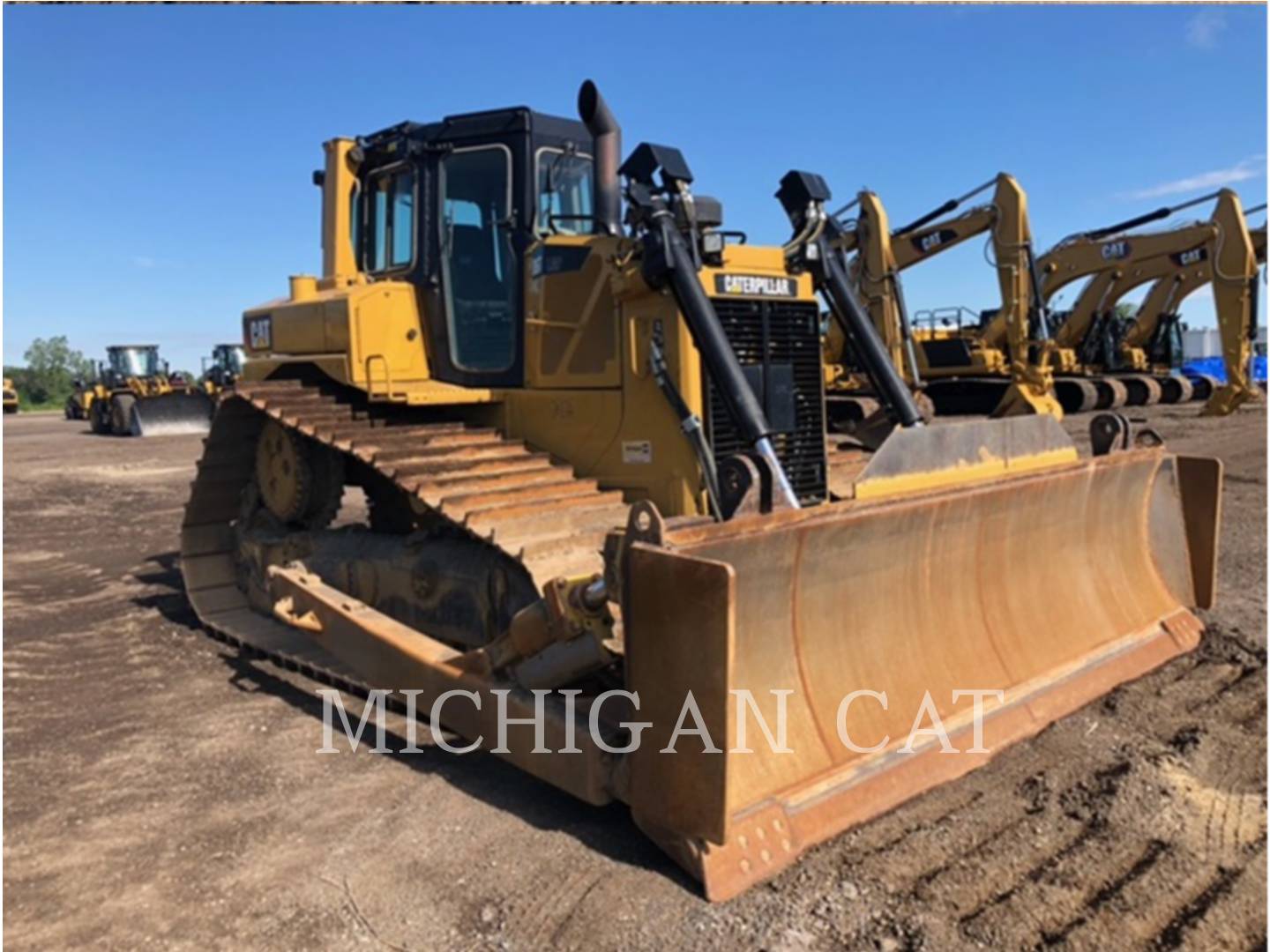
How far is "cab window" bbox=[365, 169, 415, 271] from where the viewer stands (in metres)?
6.09

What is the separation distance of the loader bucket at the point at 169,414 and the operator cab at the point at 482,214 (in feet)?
83.2

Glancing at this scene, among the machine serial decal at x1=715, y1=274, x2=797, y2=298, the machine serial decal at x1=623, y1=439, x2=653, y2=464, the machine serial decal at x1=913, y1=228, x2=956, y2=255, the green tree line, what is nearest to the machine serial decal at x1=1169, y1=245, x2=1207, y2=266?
the machine serial decal at x1=913, y1=228, x2=956, y2=255

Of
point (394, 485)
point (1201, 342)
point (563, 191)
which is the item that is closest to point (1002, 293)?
point (563, 191)

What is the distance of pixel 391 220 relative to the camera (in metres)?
6.27

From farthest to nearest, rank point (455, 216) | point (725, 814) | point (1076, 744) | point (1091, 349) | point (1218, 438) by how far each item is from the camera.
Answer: point (1091, 349) → point (1218, 438) → point (455, 216) → point (1076, 744) → point (725, 814)

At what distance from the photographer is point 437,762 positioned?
429cm

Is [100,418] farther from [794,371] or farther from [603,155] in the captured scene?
[794,371]

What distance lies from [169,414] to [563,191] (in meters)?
26.8

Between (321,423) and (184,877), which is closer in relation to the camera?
(184,877)

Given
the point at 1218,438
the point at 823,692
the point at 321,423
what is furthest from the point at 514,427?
the point at 1218,438

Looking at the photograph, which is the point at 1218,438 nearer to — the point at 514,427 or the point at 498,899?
the point at 514,427

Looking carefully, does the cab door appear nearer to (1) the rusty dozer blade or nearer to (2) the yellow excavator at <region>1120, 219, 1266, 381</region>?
(1) the rusty dozer blade

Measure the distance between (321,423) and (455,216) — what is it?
1.38m

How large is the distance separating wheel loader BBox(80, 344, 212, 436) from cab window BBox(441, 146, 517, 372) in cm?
2387
